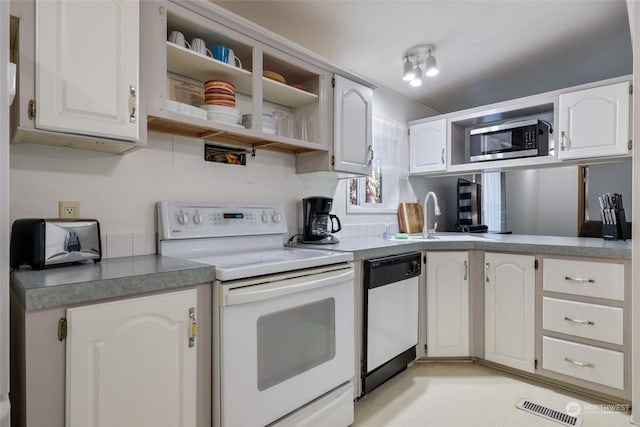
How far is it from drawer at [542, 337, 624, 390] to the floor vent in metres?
0.29

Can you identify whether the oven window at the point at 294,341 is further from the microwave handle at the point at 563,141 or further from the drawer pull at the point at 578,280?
the microwave handle at the point at 563,141

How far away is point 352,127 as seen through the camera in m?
2.31

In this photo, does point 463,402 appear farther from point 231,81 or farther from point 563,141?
point 231,81

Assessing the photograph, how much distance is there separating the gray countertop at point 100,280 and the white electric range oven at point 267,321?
0.42 feet

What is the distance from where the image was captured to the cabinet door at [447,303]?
2412 millimetres

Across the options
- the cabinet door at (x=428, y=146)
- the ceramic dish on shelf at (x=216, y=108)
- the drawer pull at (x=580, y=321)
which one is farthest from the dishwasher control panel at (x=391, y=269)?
the cabinet door at (x=428, y=146)

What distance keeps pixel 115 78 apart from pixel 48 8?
0.27 meters

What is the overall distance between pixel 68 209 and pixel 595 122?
123 inches

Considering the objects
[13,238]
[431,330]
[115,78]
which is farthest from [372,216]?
[13,238]

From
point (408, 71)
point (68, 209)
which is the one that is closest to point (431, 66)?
point (408, 71)

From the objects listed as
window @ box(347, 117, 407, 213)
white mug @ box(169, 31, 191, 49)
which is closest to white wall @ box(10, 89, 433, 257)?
white mug @ box(169, 31, 191, 49)

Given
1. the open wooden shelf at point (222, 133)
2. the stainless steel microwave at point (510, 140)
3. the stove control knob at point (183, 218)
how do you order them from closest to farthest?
the open wooden shelf at point (222, 133) → the stove control knob at point (183, 218) → the stainless steel microwave at point (510, 140)

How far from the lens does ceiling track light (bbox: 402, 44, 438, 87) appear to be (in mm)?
2336

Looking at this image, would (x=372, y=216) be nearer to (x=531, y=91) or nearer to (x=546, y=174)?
(x=546, y=174)
